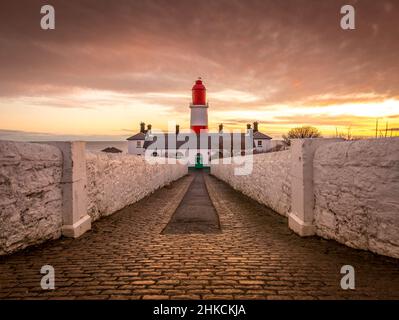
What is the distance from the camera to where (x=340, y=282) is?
3580 mm

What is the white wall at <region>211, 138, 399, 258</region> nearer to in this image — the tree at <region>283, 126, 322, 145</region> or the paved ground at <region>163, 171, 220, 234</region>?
the paved ground at <region>163, 171, 220, 234</region>

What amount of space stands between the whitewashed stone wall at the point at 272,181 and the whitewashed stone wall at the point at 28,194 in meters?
5.18

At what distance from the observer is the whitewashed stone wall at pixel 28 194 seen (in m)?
4.43

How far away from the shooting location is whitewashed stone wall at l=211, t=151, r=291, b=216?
7824 millimetres

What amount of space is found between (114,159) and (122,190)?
1151 mm

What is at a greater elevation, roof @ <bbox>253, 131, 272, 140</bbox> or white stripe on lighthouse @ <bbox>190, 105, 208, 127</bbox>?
white stripe on lighthouse @ <bbox>190, 105, 208, 127</bbox>

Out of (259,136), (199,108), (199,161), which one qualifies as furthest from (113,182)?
(259,136)

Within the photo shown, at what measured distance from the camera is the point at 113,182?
8922 mm

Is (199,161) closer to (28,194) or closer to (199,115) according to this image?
(199,115)

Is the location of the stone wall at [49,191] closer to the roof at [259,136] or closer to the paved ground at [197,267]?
the paved ground at [197,267]

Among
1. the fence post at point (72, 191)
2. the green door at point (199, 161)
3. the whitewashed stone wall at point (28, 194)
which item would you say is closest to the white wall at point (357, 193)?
the fence post at point (72, 191)

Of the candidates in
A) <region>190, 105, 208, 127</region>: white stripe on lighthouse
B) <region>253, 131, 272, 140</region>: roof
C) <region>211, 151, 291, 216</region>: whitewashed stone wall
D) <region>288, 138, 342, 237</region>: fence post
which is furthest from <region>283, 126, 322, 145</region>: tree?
<region>288, 138, 342, 237</region>: fence post

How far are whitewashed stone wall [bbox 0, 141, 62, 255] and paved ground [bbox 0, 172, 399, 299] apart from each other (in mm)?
252
